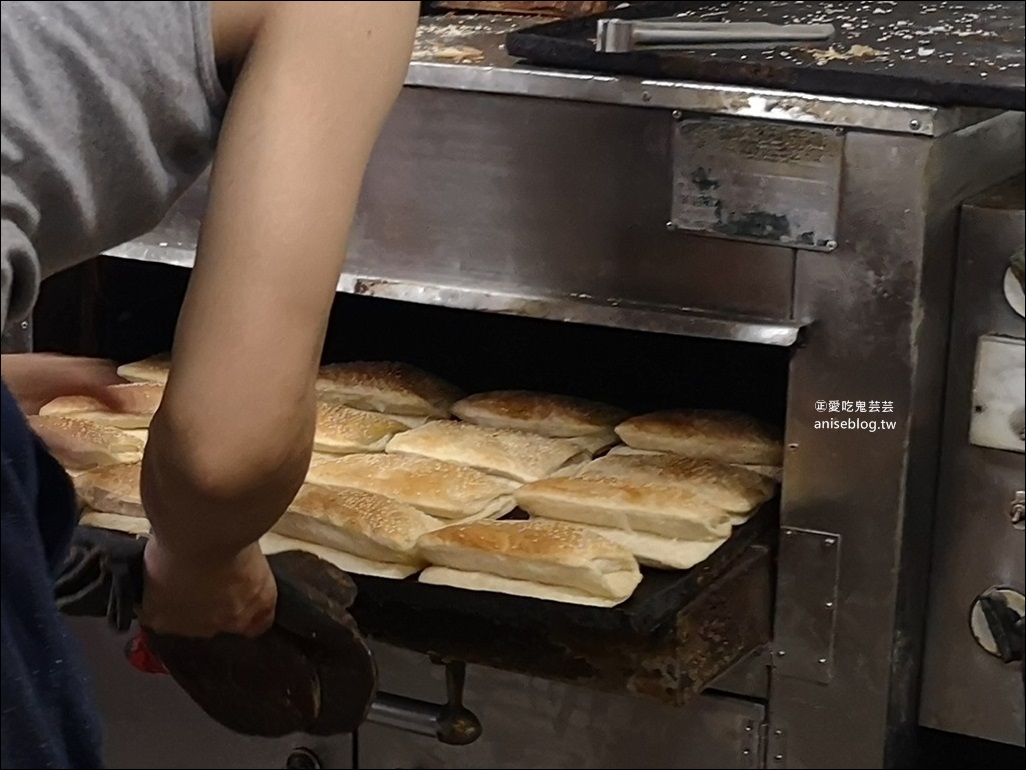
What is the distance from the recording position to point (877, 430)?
122 cm

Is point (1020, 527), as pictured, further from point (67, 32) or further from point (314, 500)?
point (67, 32)

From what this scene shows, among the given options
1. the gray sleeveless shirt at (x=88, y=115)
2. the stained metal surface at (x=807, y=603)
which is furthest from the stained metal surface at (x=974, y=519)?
the gray sleeveless shirt at (x=88, y=115)

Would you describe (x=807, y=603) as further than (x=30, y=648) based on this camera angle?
Yes

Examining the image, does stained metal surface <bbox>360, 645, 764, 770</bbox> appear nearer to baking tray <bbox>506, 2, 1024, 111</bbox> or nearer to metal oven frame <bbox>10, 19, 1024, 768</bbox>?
metal oven frame <bbox>10, 19, 1024, 768</bbox>

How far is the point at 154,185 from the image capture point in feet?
2.60

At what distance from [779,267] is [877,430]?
15 cm

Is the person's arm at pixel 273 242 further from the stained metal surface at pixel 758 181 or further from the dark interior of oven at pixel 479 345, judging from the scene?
the dark interior of oven at pixel 479 345

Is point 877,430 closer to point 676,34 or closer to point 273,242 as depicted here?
point 676,34

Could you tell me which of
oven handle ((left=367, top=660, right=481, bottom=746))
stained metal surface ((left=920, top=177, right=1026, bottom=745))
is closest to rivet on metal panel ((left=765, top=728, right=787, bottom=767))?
stained metal surface ((left=920, top=177, right=1026, bottom=745))

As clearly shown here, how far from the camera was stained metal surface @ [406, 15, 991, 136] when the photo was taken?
116cm

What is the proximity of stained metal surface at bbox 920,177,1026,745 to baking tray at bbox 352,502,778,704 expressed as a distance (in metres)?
0.23

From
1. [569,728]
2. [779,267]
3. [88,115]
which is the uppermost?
[88,115]

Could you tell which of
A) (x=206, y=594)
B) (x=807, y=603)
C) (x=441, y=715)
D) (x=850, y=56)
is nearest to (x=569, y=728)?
(x=441, y=715)

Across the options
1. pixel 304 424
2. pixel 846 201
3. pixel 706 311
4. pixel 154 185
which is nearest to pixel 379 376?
pixel 706 311
